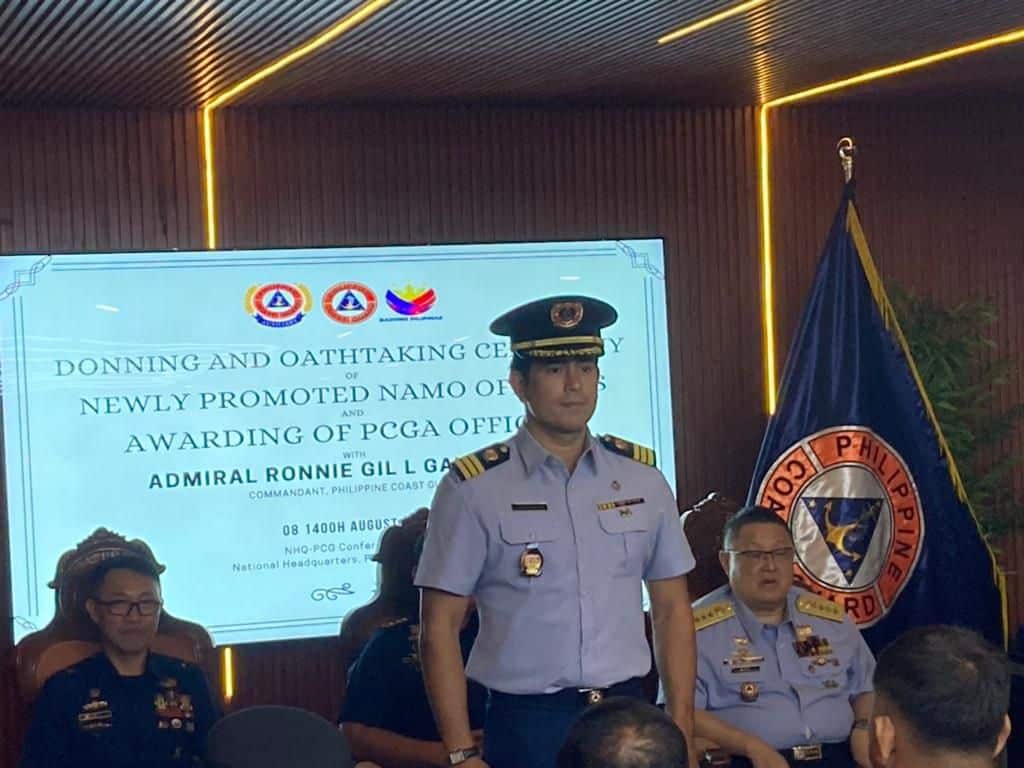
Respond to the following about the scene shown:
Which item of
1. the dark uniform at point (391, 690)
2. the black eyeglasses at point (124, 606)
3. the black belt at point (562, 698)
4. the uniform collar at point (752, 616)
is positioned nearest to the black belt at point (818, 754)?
the uniform collar at point (752, 616)

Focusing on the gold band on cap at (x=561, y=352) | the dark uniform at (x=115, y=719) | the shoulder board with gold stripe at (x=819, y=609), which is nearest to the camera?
the gold band on cap at (x=561, y=352)

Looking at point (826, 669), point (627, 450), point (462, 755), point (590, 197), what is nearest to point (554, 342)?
point (627, 450)

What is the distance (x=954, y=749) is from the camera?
1.94m

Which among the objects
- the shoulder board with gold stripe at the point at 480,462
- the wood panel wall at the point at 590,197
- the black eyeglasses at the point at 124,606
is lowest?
the black eyeglasses at the point at 124,606

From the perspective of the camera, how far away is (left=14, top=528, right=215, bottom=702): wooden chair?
3990mm

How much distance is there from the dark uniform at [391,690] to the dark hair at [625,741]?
6.63ft

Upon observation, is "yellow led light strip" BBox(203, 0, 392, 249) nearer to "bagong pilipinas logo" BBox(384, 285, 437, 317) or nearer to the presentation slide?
the presentation slide

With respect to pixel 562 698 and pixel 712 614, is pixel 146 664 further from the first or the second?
pixel 712 614

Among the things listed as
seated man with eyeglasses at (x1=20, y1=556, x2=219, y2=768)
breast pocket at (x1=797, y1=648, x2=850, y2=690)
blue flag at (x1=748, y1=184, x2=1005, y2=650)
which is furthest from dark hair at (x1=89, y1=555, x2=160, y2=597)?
blue flag at (x1=748, y1=184, x2=1005, y2=650)

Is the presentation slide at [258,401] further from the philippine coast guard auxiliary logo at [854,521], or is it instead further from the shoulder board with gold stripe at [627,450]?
the shoulder board with gold stripe at [627,450]

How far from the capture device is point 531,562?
3189 mm

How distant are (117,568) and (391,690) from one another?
0.74m

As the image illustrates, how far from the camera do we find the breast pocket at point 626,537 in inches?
128

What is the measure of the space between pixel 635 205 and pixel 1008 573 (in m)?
2.00
